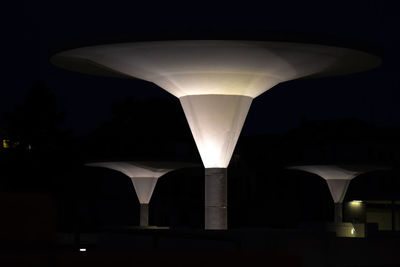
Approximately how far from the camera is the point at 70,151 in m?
56.6

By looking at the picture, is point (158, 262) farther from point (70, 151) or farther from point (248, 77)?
point (70, 151)

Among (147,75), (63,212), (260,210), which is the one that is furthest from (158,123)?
(147,75)

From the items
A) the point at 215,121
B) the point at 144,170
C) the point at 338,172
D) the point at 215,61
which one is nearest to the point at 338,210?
the point at 338,172

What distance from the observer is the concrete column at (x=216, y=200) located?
23.2 meters

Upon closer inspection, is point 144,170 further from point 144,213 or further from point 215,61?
point 215,61

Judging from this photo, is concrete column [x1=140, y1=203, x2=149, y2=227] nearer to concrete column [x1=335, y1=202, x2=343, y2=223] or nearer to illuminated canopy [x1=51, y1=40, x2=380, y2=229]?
concrete column [x1=335, y1=202, x2=343, y2=223]

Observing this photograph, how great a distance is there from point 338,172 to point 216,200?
1063 inches

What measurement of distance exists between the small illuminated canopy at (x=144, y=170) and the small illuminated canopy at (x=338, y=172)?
7.44 meters

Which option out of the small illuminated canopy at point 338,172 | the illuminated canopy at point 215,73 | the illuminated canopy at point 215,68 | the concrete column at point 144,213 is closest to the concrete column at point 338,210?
the small illuminated canopy at point 338,172

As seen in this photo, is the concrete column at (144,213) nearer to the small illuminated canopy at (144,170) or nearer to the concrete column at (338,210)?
the small illuminated canopy at (144,170)

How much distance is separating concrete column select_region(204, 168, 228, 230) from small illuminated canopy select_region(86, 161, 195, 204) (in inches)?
822

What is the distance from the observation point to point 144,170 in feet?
150

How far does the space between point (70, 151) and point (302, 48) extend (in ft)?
120

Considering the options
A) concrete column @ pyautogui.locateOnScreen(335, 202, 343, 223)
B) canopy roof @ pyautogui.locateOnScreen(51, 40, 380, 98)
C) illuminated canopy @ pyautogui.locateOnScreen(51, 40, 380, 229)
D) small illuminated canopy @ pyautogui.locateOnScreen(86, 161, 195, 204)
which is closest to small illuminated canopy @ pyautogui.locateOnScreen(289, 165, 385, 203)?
concrete column @ pyautogui.locateOnScreen(335, 202, 343, 223)
